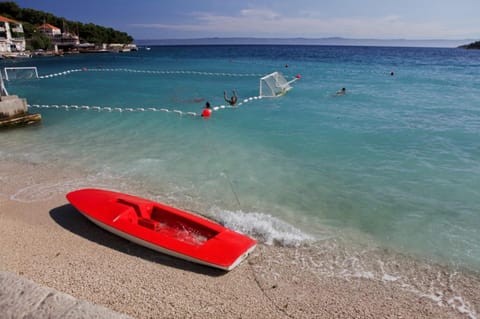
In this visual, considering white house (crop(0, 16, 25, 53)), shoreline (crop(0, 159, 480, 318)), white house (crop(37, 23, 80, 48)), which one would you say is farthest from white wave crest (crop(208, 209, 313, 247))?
white house (crop(37, 23, 80, 48))

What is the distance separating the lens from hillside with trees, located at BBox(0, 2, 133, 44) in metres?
116

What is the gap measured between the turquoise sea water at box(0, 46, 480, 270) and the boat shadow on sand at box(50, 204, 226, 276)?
1.91m

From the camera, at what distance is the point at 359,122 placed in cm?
1942

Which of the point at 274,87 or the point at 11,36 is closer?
the point at 274,87

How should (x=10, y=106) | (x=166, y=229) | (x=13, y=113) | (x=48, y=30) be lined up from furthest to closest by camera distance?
(x=48, y=30)
(x=13, y=113)
(x=10, y=106)
(x=166, y=229)

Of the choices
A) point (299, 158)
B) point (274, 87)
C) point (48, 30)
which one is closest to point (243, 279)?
point (299, 158)

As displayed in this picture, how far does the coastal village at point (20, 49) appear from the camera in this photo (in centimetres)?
1784

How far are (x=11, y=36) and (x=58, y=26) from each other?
43.8 m

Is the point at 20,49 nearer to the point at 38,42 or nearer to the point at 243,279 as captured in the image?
the point at 38,42

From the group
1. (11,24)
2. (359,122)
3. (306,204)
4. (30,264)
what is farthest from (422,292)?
(11,24)

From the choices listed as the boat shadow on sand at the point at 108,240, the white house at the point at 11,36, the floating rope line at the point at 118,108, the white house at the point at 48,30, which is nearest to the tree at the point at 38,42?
the white house at the point at 11,36

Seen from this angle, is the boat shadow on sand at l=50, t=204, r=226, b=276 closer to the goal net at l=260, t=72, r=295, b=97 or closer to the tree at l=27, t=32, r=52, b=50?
the goal net at l=260, t=72, r=295, b=97

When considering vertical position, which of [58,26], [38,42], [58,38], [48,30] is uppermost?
[58,26]

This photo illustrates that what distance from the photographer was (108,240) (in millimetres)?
7406
